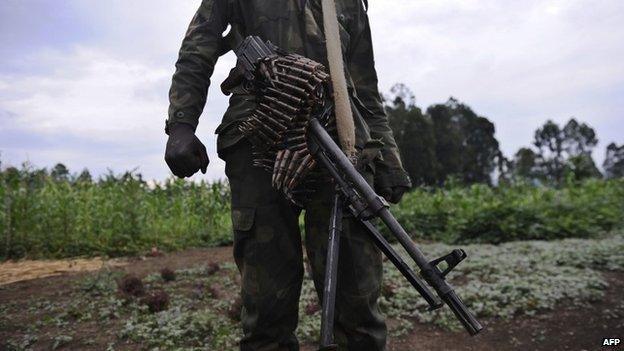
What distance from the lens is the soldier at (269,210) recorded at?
7.14ft

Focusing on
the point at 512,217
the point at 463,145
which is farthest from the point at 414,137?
the point at 512,217

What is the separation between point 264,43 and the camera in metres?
2.14

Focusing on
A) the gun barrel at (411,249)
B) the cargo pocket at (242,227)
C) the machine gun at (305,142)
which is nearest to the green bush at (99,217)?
the cargo pocket at (242,227)

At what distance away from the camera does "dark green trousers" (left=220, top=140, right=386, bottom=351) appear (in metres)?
2.18

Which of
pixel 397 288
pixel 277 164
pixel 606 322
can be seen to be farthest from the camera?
pixel 397 288

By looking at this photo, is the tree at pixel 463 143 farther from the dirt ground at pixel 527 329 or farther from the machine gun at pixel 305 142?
the machine gun at pixel 305 142

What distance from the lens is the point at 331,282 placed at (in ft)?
5.96

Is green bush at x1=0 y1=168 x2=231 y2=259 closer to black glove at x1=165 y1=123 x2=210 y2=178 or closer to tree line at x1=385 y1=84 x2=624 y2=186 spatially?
black glove at x1=165 y1=123 x2=210 y2=178

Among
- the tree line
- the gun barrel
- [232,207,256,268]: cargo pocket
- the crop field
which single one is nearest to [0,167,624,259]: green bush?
the crop field

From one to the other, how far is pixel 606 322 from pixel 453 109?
39.8 meters

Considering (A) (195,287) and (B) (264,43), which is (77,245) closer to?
(A) (195,287)

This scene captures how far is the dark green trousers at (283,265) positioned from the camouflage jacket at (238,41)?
0.68 ft

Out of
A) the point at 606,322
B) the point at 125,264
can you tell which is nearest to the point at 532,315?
the point at 606,322

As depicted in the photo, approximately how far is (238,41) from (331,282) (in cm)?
121
